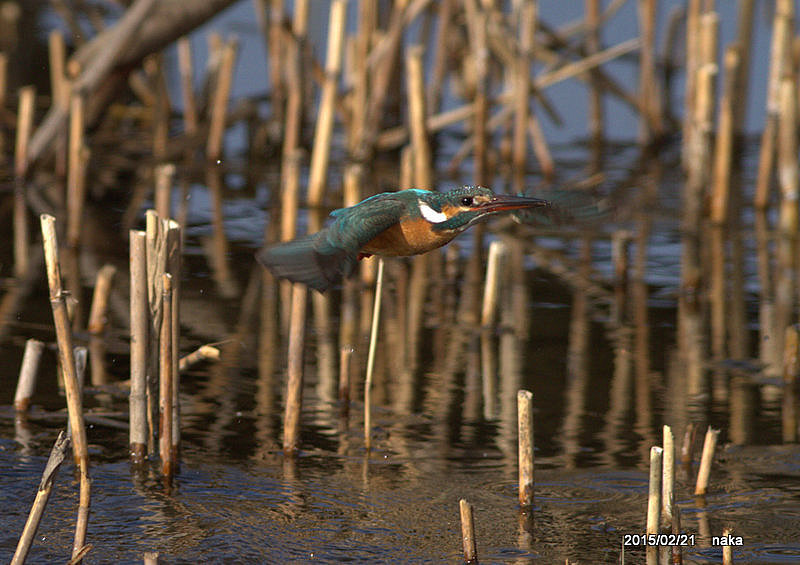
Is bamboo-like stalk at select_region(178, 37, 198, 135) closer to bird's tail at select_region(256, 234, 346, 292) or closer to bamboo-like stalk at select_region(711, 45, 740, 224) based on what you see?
bamboo-like stalk at select_region(711, 45, 740, 224)

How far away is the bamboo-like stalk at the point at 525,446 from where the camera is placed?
12.8 ft

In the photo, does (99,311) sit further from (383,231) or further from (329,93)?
(383,231)

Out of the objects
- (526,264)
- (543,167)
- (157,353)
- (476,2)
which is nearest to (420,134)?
(526,264)

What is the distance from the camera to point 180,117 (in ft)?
38.5

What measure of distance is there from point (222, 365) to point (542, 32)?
5.65 metres

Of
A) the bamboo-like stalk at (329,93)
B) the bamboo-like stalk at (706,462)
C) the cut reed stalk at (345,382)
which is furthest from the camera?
the bamboo-like stalk at (329,93)

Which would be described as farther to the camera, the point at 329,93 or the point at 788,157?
the point at 788,157

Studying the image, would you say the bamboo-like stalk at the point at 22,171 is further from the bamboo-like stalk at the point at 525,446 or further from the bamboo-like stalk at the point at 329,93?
the bamboo-like stalk at the point at 525,446

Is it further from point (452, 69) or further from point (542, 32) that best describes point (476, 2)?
point (452, 69)

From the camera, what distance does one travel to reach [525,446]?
4.00 m

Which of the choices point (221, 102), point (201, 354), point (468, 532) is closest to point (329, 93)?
point (221, 102)

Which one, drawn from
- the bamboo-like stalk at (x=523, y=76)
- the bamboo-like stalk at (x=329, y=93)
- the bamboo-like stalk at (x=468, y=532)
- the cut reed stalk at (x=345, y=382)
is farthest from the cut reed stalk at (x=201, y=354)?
the bamboo-like stalk at (x=523, y=76)

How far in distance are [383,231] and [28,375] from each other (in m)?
2.12

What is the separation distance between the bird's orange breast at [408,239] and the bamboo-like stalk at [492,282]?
8.43 feet
